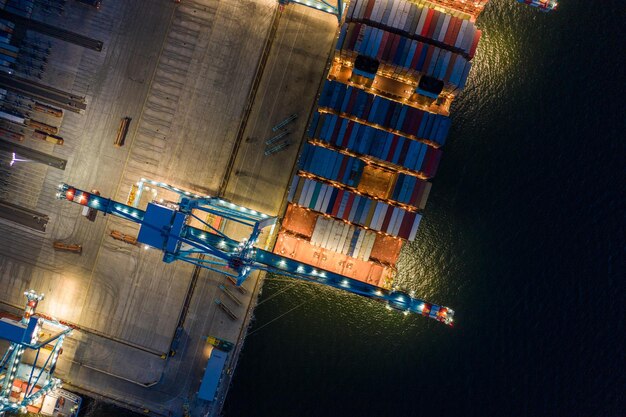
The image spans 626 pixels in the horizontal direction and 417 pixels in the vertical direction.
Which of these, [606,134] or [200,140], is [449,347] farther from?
[200,140]

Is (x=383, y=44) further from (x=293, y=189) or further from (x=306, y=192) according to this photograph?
(x=293, y=189)

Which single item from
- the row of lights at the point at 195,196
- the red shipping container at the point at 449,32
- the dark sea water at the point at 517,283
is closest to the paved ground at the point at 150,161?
the row of lights at the point at 195,196

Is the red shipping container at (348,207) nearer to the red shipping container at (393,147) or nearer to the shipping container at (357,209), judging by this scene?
the shipping container at (357,209)

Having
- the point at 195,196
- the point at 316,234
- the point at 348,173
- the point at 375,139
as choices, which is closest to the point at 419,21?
the point at 375,139

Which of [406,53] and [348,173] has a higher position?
[406,53]

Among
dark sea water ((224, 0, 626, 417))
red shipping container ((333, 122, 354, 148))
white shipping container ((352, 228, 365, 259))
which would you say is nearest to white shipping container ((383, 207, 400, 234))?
white shipping container ((352, 228, 365, 259))

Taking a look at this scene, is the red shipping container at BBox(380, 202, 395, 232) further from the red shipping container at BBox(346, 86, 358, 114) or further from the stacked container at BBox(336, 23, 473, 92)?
the stacked container at BBox(336, 23, 473, 92)
